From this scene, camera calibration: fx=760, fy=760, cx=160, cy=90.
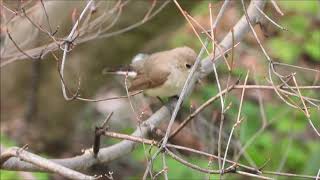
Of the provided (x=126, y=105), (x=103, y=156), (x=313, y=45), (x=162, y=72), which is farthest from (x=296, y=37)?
(x=103, y=156)

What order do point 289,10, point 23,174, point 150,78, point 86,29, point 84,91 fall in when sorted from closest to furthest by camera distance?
point 86,29 → point 150,78 → point 23,174 → point 84,91 → point 289,10

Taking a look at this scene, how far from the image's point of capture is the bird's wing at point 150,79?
438 cm

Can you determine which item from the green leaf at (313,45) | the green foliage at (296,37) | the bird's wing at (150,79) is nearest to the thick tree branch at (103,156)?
the bird's wing at (150,79)

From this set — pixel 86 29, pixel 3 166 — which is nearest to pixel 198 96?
pixel 86 29

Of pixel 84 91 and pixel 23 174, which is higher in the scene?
pixel 84 91

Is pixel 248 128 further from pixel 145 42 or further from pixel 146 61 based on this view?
pixel 146 61

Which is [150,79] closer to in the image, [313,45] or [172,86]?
[172,86]

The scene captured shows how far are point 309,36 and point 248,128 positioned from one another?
1520 mm

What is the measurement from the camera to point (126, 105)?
21.4ft

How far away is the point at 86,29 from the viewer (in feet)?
13.5

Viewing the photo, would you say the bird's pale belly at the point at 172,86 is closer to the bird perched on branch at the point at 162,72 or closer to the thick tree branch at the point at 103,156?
the bird perched on branch at the point at 162,72

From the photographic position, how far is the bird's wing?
4379 mm

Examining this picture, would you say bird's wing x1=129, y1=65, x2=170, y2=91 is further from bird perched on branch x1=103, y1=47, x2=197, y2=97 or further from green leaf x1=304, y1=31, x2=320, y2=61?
green leaf x1=304, y1=31, x2=320, y2=61

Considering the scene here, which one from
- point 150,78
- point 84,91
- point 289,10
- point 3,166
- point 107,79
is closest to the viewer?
point 3,166
